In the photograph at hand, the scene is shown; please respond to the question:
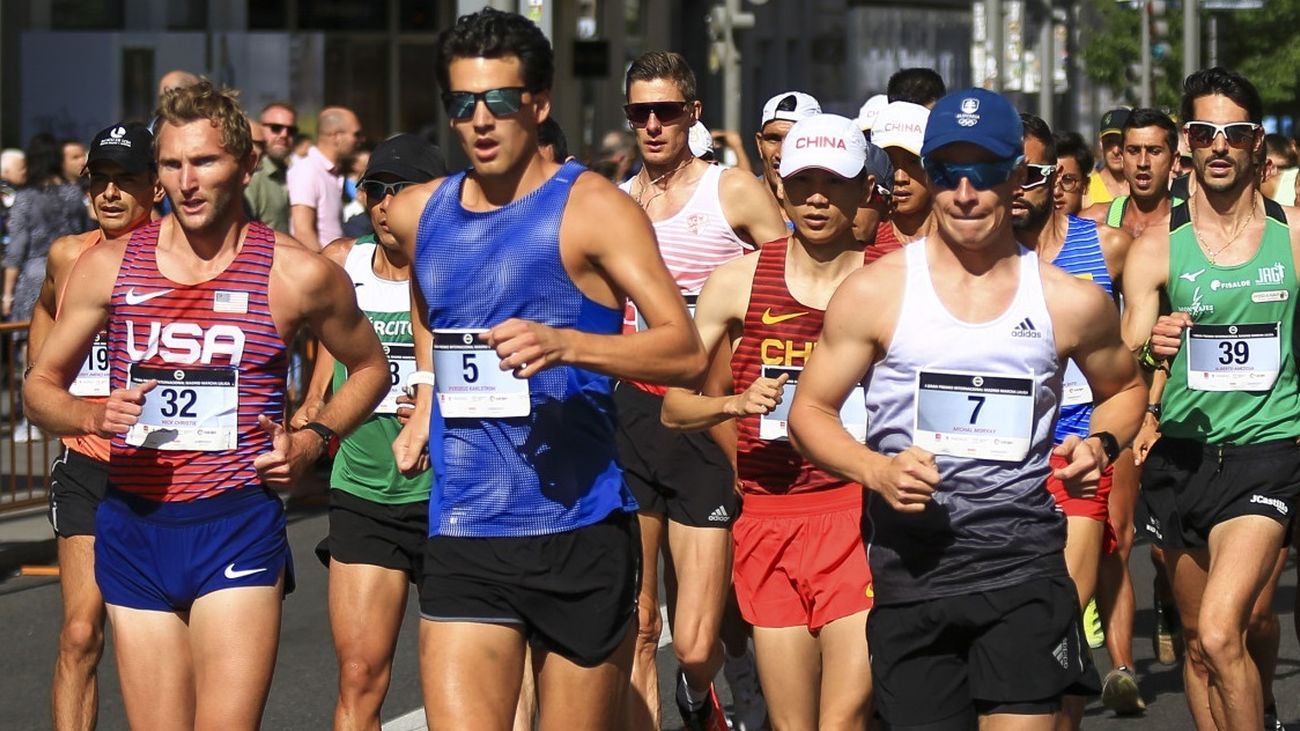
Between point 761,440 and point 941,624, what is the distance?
1448 mm

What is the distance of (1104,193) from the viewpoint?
1353 centimetres

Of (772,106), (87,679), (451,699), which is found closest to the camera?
(451,699)

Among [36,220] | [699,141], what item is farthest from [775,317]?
[36,220]

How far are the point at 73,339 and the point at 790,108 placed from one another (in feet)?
12.3

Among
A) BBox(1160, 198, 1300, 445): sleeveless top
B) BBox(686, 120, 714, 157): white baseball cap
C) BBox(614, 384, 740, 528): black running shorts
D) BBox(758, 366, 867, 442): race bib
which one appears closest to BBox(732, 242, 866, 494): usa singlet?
BBox(758, 366, 867, 442): race bib

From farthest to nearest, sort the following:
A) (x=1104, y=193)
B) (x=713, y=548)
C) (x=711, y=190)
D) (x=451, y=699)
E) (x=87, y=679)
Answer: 1. (x=1104, y=193)
2. (x=711, y=190)
3. (x=713, y=548)
4. (x=87, y=679)
5. (x=451, y=699)

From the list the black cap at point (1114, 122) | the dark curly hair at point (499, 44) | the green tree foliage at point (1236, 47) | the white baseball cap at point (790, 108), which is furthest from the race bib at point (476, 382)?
the green tree foliage at point (1236, 47)

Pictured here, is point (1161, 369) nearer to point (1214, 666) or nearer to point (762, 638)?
point (1214, 666)

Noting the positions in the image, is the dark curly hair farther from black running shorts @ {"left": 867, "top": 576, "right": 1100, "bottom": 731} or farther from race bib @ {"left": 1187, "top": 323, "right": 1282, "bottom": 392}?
race bib @ {"left": 1187, "top": 323, "right": 1282, "bottom": 392}

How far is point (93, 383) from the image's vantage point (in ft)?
24.7

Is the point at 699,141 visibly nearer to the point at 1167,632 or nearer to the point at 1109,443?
the point at 1167,632

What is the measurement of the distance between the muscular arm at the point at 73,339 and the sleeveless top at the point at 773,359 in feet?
5.99

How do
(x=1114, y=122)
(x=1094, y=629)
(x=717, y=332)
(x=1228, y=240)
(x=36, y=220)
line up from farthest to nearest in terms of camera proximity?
(x=36, y=220)
(x=1114, y=122)
(x=1094, y=629)
(x=1228, y=240)
(x=717, y=332)

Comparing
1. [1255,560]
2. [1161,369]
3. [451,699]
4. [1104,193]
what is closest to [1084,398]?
[1161,369]
